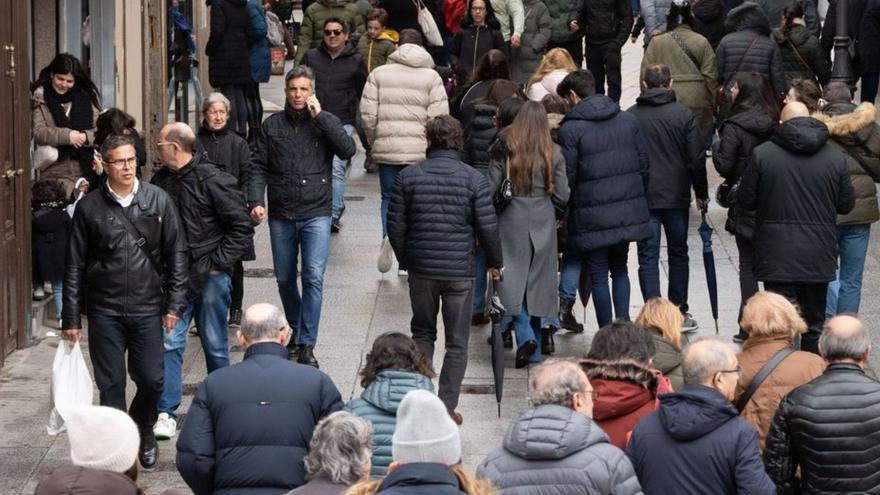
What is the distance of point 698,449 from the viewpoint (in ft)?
24.2

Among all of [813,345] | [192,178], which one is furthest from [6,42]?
[813,345]

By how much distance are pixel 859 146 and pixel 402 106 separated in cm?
384

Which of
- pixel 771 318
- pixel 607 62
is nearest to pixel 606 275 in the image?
pixel 771 318

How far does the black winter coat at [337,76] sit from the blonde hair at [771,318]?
8027mm

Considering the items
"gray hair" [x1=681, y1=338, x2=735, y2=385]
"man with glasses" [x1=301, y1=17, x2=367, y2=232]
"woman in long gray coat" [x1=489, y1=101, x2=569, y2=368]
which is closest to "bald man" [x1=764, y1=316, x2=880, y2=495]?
"gray hair" [x1=681, y1=338, x2=735, y2=385]

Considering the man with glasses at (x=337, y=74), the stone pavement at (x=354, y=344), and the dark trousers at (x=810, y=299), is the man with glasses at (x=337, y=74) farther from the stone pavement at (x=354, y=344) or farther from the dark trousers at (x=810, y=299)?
the dark trousers at (x=810, y=299)

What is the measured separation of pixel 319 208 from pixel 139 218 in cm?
225

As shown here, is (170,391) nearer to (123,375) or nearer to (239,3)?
(123,375)

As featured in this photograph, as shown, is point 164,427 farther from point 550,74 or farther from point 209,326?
point 550,74

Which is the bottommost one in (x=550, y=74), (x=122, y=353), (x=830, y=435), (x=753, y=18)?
(x=122, y=353)

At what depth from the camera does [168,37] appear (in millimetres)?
18891

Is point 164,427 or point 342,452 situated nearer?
point 342,452

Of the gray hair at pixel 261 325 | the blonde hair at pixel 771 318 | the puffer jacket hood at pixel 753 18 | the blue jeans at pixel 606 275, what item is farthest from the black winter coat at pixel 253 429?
the puffer jacket hood at pixel 753 18

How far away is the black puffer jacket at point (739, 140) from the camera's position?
40.9 feet
